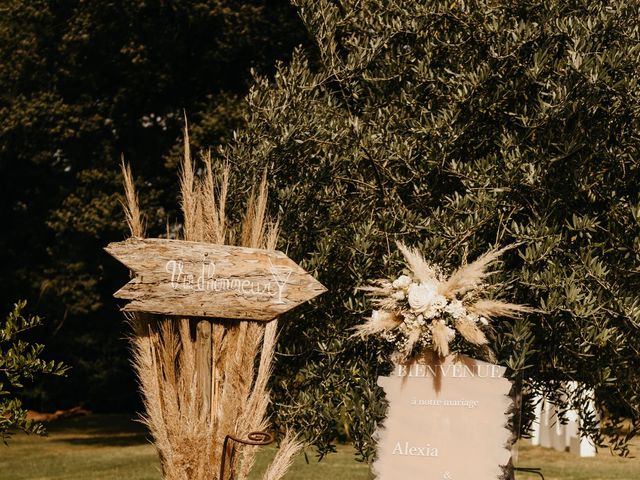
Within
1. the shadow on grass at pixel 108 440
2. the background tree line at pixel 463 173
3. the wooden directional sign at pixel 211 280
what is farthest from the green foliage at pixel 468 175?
the shadow on grass at pixel 108 440

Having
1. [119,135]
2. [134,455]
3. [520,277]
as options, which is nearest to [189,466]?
[520,277]

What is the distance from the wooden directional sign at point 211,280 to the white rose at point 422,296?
2.34 feet

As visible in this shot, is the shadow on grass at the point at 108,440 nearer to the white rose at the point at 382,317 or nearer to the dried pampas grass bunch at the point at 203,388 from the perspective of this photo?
the dried pampas grass bunch at the point at 203,388

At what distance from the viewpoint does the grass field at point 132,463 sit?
14.3 m

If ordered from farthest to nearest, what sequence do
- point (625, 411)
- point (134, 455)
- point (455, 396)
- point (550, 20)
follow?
point (134, 455)
point (625, 411)
point (550, 20)
point (455, 396)

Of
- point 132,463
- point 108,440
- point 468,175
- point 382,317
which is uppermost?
point 468,175

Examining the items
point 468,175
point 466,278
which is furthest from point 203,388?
point 468,175

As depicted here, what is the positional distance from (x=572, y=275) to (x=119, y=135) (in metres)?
16.1

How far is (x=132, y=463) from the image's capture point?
53.4 ft

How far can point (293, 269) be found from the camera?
6082mm

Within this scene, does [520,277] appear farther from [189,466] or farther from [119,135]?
[119,135]

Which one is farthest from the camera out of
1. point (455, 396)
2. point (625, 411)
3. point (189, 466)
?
point (625, 411)

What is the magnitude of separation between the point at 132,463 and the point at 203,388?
1095 cm

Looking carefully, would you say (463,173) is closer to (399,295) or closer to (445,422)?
(399,295)
